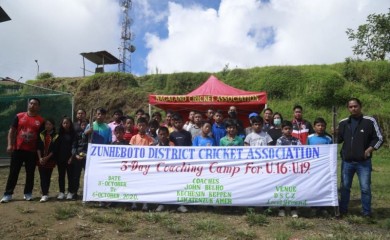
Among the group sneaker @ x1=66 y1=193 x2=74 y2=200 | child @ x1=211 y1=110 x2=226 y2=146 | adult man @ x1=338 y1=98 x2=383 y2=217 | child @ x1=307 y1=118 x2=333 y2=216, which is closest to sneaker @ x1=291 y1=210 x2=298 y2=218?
child @ x1=307 y1=118 x2=333 y2=216

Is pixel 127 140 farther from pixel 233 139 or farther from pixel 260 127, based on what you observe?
pixel 260 127

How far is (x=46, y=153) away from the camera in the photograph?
6559 mm

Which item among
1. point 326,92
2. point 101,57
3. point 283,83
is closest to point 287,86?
point 283,83

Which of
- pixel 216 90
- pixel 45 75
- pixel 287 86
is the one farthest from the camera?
pixel 45 75

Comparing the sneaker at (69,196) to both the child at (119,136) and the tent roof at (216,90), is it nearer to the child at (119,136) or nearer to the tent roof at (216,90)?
the child at (119,136)

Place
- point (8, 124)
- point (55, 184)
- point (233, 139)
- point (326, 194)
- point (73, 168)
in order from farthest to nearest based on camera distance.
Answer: point (8, 124), point (55, 184), point (73, 168), point (233, 139), point (326, 194)

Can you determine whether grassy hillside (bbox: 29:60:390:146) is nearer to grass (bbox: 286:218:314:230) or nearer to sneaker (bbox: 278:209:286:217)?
sneaker (bbox: 278:209:286:217)

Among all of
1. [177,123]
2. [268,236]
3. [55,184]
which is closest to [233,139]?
[177,123]

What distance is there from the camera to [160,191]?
592 cm

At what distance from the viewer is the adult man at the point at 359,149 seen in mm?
5520

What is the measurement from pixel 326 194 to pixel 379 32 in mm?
23010

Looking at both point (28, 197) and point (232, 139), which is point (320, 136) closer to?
point (232, 139)

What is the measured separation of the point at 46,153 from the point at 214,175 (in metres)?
2.94

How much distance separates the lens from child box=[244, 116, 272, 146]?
20.2 feet
